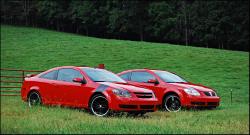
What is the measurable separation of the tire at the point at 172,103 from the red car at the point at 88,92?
78.7 inches

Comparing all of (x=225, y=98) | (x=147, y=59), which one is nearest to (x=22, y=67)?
(x=147, y=59)

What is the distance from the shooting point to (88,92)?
1209 centimetres

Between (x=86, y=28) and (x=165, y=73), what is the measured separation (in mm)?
66882

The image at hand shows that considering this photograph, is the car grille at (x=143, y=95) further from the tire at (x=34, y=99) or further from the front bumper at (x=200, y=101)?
the tire at (x=34, y=99)

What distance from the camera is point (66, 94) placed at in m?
12.6

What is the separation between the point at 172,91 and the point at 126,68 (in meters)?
19.3

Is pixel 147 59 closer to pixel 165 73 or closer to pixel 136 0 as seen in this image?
pixel 165 73

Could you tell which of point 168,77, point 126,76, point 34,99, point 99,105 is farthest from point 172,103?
point 34,99

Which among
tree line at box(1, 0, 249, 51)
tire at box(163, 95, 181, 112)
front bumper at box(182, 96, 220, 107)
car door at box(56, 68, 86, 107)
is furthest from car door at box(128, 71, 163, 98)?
tree line at box(1, 0, 249, 51)

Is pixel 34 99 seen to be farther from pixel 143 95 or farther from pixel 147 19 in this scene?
pixel 147 19

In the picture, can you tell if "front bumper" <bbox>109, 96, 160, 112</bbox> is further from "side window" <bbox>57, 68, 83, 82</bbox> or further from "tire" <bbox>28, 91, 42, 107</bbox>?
"tire" <bbox>28, 91, 42, 107</bbox>

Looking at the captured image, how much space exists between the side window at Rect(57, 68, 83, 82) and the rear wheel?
3.91 ft

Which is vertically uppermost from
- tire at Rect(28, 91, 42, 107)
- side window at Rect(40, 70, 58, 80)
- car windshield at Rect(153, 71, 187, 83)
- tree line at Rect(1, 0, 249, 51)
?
tree line at Rect(1, 0, 249, 51)

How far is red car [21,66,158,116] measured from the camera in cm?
1164
